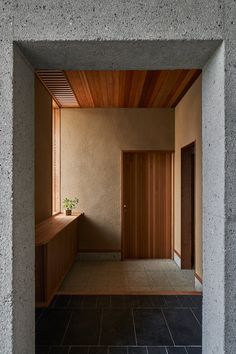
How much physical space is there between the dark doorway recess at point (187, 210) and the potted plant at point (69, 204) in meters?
2.01

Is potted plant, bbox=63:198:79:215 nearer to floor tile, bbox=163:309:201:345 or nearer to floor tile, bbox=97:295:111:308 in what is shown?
floor tile, bbox=97:295:111:308

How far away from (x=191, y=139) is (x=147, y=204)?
1.84 m

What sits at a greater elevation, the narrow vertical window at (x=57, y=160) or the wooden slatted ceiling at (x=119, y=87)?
the wooden slatted ceiling at (x=119, y=87)

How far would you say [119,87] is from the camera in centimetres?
455

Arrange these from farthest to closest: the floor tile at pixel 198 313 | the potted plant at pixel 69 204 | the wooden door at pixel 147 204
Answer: the wooden door at pixel 147 204, the potted plant at pixel 69 204, the floor tile at pixel 198 313

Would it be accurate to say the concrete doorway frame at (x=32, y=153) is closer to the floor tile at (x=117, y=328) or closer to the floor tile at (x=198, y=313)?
the floor tile at (x=117, y=328)

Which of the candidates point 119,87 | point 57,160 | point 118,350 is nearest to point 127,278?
point 118,350

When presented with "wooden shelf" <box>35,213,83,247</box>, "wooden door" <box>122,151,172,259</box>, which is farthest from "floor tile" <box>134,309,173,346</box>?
"wooden door" <box>122,151,172,259</box>

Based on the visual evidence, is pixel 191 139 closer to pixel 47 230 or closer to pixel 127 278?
pixel 127 278

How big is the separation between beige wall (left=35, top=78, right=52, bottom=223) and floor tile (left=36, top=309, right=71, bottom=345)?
4.54ft

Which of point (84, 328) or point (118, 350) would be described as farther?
point (84, 328)

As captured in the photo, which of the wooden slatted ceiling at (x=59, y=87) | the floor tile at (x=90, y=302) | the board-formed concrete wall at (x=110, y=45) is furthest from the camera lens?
the wooden slatted ceiling at (x=59, y=87)

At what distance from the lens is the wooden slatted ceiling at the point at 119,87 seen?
3994 millimetres

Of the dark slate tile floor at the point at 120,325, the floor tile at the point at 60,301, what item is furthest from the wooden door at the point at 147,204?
the floor tile at the point at 60,301
